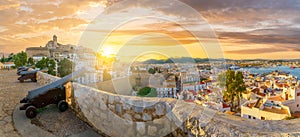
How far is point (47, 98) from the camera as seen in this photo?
461 centimetres

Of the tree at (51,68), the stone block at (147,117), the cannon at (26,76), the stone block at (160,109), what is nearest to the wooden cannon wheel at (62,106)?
the stone block at (147,117)

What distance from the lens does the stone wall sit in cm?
168

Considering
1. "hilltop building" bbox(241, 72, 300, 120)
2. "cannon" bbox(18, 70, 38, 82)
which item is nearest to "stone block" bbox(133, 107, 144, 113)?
"cannon" bbox(18, 70, 38, 82)

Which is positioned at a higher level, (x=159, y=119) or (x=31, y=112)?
(x=159, y=119)

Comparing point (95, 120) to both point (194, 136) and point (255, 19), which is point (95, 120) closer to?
Answer: point (194, 136)

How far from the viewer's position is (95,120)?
3408 millimetres

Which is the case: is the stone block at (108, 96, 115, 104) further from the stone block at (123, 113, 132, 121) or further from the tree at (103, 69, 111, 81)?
the tree at (103, 69, 111, 81)

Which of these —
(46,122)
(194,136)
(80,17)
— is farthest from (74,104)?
(80,17)

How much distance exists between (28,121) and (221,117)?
149 inches

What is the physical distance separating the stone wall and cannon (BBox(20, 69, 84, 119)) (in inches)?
30.2

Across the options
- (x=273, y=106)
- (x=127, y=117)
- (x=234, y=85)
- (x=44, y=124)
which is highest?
(x=127, y=117)

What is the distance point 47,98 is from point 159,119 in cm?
311

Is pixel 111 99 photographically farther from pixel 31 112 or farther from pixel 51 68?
pixel 51 68

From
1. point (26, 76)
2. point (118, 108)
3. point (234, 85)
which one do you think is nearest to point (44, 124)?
point (118, 108)
